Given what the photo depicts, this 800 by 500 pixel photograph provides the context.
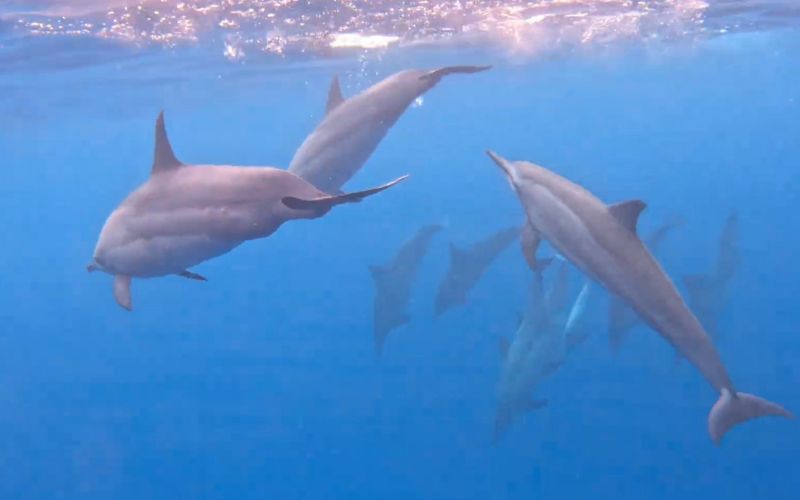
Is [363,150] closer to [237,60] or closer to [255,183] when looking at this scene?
[255,183]

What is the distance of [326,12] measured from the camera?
18203 millimetres

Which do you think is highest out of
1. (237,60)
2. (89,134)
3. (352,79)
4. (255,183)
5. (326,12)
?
(255,183)

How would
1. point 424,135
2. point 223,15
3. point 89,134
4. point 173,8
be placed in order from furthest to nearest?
point 424,135 < point 89,134 < point 223,15 < point 173,8

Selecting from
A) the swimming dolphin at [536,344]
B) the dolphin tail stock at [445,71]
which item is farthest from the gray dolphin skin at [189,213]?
the swimming dolphin at [536,344]

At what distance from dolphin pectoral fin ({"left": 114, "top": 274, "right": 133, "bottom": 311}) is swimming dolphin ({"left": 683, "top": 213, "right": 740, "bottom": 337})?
30.0ft

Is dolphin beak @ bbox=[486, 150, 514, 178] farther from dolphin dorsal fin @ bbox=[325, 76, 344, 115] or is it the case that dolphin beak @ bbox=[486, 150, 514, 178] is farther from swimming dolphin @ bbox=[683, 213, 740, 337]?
swimming dolphin @ bbox=[683, 213, 740, 337]

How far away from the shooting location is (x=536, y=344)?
11.4 metres

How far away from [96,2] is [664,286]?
14381mm

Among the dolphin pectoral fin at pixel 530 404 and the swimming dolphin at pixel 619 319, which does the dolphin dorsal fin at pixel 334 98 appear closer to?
the swimming dolphin at pixel 619 319

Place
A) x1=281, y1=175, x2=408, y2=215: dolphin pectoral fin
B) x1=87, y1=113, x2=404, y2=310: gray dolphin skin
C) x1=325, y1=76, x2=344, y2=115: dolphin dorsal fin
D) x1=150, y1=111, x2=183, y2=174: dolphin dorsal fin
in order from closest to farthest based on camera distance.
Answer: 1. x1=281, y1=175, x2=408, y2=215: dolphin pectoral fin
2. x1=87, y1=113, x2=404, y2=310: gray dolphin skin
3. x1=150, y1=111, x2=183, y2=174: dolphin dorsal fin
4. x1=325, y1=76, x2=344, y2=115: dolphin dorsal fin

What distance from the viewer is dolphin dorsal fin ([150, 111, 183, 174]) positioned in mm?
5105

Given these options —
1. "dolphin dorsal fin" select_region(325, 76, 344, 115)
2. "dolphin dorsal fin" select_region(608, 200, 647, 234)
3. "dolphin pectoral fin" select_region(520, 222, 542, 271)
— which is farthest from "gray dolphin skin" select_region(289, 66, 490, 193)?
"dolphin dorsal fin" select_region(608, 200, 647, 234)

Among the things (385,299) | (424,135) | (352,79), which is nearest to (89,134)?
(352,79)

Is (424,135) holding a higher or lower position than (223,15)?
lower
